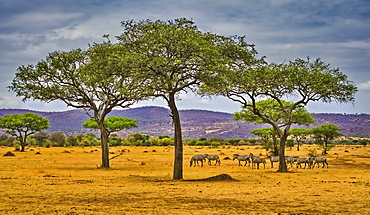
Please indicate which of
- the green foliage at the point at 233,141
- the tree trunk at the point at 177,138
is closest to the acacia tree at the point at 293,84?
the tree trunk at the point at 177,138

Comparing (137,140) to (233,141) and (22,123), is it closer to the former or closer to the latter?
(233,141)

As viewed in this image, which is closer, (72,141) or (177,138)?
(177,138)

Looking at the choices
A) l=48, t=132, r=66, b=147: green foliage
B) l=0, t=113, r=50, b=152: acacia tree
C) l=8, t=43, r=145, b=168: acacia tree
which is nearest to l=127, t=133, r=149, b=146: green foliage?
l=48, t=132, r=66, b=147: green foliage

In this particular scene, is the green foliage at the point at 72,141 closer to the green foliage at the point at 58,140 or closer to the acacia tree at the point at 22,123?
the green foliage at the point at 58,140

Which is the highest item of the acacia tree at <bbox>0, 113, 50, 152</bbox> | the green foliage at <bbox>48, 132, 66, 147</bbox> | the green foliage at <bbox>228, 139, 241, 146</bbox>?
the acacia tree at <bbox>0, 113, 50, 152</bbox>

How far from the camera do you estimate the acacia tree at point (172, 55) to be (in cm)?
1883

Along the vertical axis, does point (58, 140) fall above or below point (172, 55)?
below

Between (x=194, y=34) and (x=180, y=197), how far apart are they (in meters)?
8.46

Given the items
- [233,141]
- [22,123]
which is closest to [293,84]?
[22,123]

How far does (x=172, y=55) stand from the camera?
1988 cm

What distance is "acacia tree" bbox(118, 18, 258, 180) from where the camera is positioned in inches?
741

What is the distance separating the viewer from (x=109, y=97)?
29375mm

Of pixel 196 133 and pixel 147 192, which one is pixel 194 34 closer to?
pixel 147 192

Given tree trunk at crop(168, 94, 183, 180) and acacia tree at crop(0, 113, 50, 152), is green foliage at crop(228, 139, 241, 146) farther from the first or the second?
tree trunk at crop(168, 94, 183, 180)
